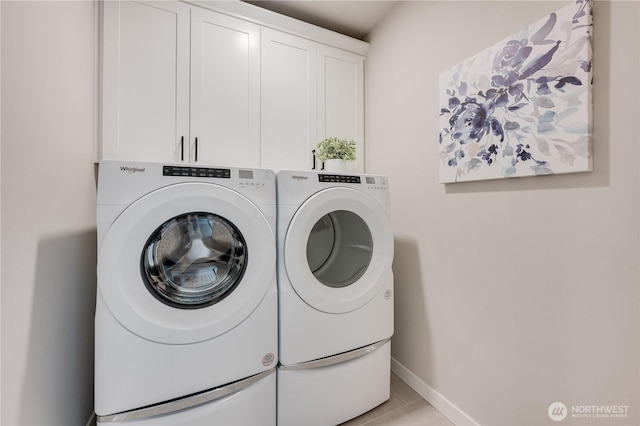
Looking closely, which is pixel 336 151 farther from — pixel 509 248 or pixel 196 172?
pixel 509 248

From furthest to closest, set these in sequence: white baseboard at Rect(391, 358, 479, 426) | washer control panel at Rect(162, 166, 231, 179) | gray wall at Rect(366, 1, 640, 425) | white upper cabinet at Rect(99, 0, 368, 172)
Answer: white upper cabinet at Rect(99, 0, 368, 172)
white baseboard at Rect(391, 358, 479, 426)
washer control panel at Rect(162, 166, 231, 179)
gray wall at Rect(366, 1, 640, 425)

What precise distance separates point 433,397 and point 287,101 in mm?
1913

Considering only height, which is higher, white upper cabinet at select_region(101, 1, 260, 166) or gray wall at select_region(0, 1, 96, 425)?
white upper cabinet at select_region(101, 1, 260, 166)

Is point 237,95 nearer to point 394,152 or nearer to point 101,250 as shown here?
point 394,152

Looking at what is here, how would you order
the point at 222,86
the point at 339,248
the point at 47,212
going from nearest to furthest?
the point at 47,212 → the point at 339,248 → the point at 222,86

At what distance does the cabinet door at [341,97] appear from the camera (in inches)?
74.0

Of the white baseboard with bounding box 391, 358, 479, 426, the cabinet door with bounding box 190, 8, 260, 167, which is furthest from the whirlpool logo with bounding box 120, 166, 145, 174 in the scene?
the white baseboard with bounding box 391, 358, 479, 426

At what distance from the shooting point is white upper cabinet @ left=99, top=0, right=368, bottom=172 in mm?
1390

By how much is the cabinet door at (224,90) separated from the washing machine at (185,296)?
2.03 ft

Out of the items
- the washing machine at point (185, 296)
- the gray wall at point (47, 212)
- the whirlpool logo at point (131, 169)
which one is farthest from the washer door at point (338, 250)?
the gray wall at point (47, 212)

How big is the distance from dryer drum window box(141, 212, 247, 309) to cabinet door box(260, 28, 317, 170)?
715 millimetres

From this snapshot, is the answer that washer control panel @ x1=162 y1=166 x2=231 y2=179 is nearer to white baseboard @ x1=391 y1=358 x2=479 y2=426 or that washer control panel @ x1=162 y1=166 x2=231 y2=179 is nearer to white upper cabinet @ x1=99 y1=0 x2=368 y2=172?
white upper cabinet @ x1=99 y1=0 x2=368 y2=172

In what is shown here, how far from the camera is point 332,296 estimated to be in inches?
48.1

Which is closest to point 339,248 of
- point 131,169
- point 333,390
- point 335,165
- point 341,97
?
point 335,165
